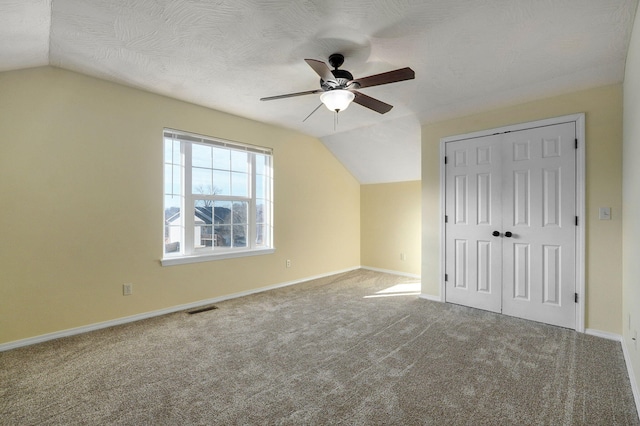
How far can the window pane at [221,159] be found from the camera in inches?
155

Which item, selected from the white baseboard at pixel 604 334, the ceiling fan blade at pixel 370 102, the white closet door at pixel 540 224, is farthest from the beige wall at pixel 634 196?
the ceiling fan blade at pixel 370 102

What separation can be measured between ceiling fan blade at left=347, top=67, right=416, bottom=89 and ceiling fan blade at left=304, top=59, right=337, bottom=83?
0.18 metres

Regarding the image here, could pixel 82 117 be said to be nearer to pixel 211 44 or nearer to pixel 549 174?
pixel 211 44

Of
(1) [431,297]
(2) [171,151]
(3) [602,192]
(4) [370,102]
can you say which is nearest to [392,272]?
(1) [431,297]

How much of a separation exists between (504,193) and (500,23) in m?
1.92

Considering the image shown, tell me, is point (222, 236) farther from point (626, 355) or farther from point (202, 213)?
point (626, 355)

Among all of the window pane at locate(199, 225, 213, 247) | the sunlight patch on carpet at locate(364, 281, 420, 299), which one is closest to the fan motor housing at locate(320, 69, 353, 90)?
the window pane at locate(199, 225, 213, 247)

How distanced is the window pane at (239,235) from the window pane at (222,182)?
52 centimetres

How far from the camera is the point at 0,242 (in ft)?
8.09

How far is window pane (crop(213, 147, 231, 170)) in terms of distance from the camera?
3.94m

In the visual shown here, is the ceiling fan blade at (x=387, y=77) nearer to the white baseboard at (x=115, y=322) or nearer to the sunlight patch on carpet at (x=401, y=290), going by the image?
the sunlight patch on carpet at (x=401, y=290)

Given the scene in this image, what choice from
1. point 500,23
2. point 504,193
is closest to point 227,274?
point 504,193

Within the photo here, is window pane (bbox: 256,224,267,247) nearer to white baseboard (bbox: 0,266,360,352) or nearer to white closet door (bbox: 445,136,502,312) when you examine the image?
white baseboard (bbox: 0,266,360,352)

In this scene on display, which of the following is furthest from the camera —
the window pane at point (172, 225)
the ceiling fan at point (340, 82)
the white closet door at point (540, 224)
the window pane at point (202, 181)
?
the window pane at point (202, 181)
